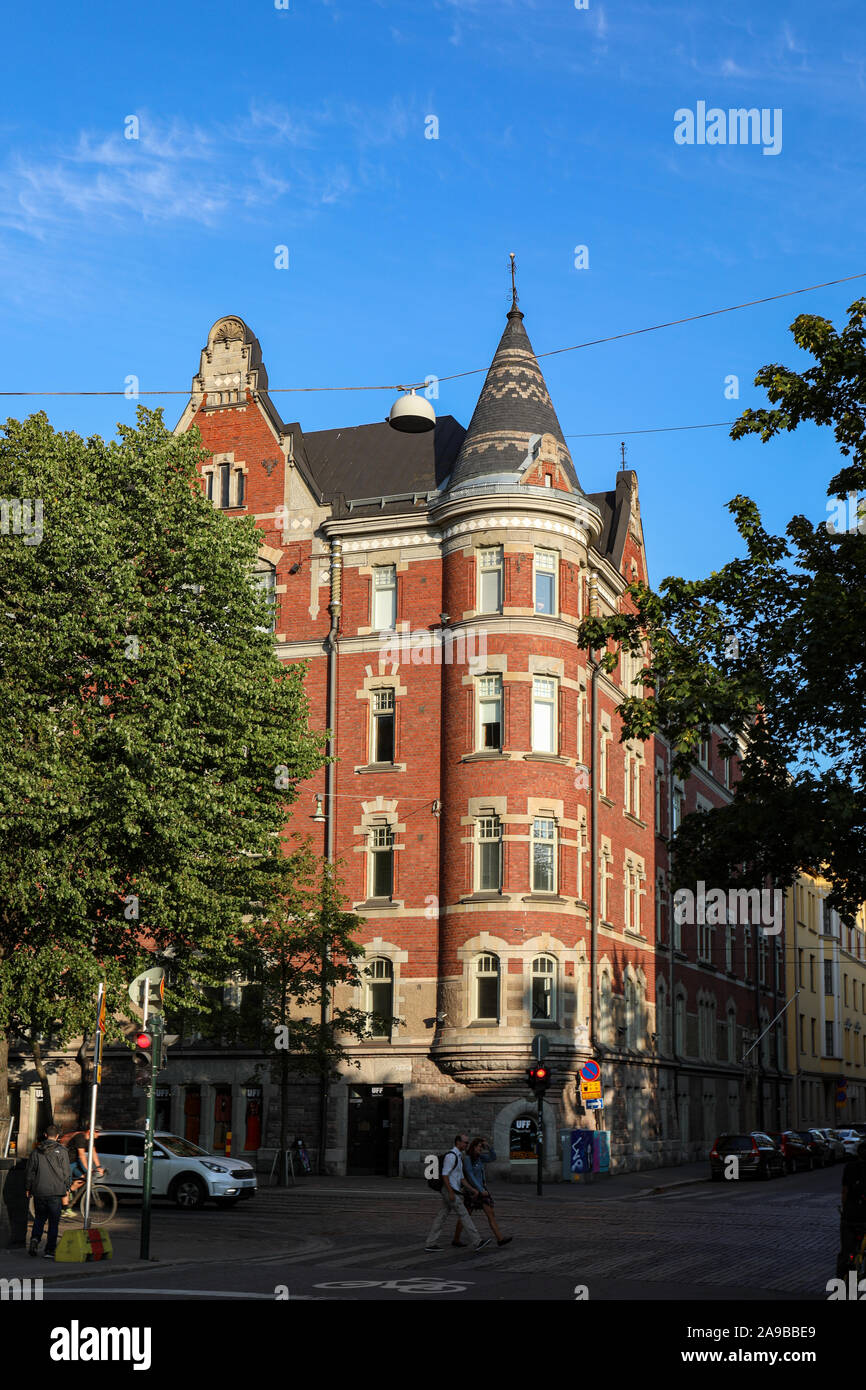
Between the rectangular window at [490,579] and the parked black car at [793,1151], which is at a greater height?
the rectangular window at [490,579]

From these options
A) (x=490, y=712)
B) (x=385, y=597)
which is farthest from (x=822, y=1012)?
(x=385, y=597)

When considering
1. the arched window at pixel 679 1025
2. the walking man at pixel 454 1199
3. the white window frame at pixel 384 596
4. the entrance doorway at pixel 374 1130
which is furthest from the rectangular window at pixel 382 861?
the walking man at pixel 454 1199

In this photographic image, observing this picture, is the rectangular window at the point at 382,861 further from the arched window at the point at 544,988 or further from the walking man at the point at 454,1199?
the walking man at the point at 454,1199

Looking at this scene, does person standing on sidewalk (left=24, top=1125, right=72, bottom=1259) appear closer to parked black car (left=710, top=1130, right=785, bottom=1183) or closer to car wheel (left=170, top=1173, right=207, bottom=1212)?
car wheel (left=170, top=1173, right=207, bottom=1212)

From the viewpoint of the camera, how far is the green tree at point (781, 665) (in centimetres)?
1908

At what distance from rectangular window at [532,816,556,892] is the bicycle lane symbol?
2226cm

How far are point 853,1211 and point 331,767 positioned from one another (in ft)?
94.0

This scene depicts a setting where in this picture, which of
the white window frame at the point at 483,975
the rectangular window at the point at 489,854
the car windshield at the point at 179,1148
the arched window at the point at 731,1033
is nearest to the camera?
the car windshield at the point at 179,1148

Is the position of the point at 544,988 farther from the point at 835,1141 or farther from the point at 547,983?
the point at 835,1141

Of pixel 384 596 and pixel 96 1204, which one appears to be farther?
pixel 384 596

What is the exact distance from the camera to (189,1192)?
28.8 m

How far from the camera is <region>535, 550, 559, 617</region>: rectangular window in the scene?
1597 inches

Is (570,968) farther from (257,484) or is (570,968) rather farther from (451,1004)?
(257,484)

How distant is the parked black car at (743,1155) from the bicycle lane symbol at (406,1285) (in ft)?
89.8
